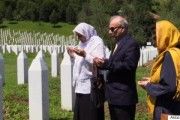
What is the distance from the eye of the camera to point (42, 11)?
7469 cm

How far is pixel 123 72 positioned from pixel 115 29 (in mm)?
557

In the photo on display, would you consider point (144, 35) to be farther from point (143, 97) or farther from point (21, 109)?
point (21, 109)

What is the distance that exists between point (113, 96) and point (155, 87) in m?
1.50

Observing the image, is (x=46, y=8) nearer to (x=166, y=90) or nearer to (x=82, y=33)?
(x=82, y=33)

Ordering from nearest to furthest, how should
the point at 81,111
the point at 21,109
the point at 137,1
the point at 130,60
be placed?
the point at 130,60, the point at 81,111, the point at 21,109, the point at 137,1

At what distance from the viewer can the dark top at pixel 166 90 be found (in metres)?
6.95

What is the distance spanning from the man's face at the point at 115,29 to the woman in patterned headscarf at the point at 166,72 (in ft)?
4.59

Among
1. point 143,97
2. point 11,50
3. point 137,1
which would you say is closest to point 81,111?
point 143,97

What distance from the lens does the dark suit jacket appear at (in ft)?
27.5

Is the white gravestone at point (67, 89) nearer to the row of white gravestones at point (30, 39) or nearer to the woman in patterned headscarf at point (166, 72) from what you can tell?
the woman in patterned headscarf at point (166, 72)

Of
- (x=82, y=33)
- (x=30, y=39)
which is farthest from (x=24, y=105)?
(x=30, y=39)

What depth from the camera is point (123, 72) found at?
8453 mm

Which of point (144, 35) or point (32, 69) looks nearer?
point (32, 69)

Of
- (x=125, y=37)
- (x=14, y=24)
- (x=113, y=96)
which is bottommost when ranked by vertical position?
(x=14, y=24)
